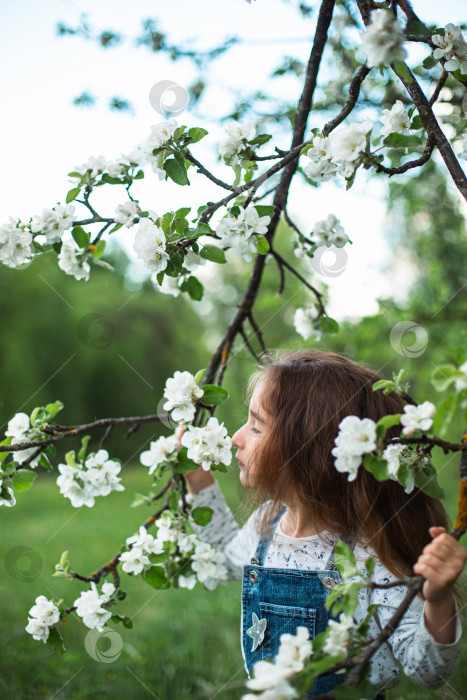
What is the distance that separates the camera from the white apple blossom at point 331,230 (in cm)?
150

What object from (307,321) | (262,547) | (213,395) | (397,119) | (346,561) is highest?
(397,119)

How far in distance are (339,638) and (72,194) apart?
4.22 ft

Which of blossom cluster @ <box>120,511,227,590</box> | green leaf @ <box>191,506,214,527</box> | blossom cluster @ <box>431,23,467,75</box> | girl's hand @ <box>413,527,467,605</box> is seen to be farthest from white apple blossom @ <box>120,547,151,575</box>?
blossom cluster @ <box>431,23,467,75</box>

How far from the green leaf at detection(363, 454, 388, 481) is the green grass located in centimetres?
130

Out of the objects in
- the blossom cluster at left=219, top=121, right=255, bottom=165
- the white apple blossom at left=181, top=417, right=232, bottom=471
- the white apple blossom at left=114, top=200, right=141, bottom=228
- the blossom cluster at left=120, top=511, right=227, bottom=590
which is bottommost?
the blossom cluster at left=120, top=511, right=227, bottom=590

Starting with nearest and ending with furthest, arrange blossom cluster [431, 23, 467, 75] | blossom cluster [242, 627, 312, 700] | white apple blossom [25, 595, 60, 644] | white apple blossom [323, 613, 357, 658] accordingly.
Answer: blossom cluster [242, 627, 312, 700] → white apple blossom [323, 613, 357, 658] → blossom cluster [431, 23, 467, 75] → white apple blossom [25, 595, 60, 644]

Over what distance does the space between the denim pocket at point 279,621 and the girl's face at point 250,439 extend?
1.11 ft

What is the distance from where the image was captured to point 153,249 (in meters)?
1.29

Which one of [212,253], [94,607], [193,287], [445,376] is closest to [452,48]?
[212,253]

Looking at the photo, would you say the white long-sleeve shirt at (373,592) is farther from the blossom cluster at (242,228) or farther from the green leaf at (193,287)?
the blossom cluster at (242,228)

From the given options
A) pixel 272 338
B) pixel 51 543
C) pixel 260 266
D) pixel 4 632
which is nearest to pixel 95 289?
pixel 272 338

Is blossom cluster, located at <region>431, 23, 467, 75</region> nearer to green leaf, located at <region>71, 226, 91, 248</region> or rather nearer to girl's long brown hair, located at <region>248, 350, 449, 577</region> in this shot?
girl's long brown hair, located at <region>248, 350, 449, 577</region>

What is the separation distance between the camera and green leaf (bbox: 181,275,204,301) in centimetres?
174

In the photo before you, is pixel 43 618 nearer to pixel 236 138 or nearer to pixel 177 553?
pixel 177 553
